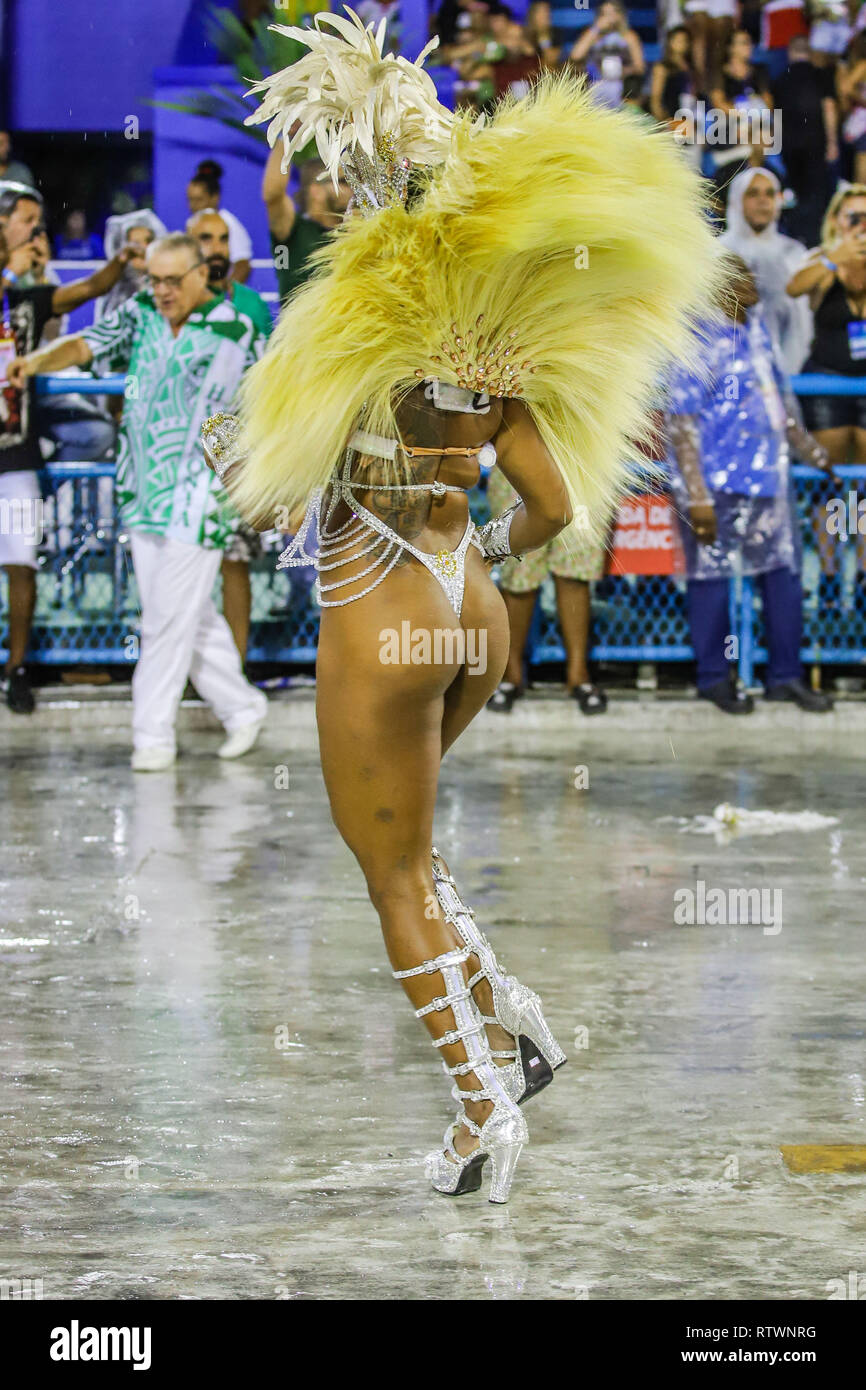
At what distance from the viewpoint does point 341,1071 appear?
4.38 m

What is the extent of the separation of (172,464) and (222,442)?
421cm

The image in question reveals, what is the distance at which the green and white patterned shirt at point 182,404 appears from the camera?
7.80 metres

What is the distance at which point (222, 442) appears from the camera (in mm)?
3707

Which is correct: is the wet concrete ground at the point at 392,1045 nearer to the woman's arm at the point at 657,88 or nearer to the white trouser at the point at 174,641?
the white trouser at the point at 174,641

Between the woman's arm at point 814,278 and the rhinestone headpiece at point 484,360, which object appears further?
the woman's arm at point 814,278

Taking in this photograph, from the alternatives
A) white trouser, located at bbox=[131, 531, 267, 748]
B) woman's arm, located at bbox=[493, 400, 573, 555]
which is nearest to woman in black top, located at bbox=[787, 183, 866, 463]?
white trouser, located at bbox=[131, 531, 267, 748]

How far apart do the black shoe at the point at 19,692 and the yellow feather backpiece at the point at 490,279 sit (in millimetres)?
5500

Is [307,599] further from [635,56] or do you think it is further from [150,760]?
[635,56]

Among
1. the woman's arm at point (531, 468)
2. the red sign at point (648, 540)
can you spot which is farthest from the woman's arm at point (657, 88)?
the woman's arm at point (531, 468)

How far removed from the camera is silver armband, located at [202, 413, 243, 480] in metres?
3.69

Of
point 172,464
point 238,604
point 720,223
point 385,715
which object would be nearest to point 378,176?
point 385,715

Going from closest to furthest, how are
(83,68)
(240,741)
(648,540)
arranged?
(240,741) → (648,540) → (83,68)

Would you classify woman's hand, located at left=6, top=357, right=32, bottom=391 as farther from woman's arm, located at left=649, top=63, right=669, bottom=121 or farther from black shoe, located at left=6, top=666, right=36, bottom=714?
woman's arm, located at left=649, top=63, right=669, bottom=121

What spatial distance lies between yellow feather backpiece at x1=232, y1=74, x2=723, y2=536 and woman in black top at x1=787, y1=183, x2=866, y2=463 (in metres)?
5.87
